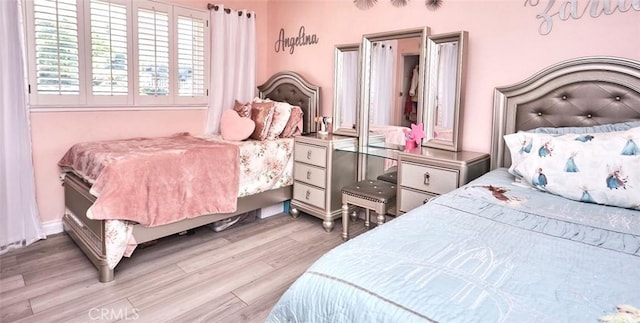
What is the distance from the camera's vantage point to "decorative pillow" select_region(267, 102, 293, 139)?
347 centimetres

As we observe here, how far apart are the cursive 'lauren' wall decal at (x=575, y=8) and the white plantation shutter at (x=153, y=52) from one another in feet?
9.46

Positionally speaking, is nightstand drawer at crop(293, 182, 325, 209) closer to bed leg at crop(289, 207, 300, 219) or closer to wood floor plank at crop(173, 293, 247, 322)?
bed leg at crop(289, 207, 300, 219)

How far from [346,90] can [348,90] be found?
0.08 ft

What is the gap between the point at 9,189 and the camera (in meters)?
2.81

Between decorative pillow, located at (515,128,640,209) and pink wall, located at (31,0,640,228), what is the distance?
0.73 metres

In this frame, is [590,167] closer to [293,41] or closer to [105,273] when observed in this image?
[105,273]

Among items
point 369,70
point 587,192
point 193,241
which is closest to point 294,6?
point 369,70

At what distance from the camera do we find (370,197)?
2.87 metres

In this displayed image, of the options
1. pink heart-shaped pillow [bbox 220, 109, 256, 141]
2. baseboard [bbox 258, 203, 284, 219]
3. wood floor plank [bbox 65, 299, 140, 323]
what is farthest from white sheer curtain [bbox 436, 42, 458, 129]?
wood floor plank [bbox 65, 299, 140, 323]

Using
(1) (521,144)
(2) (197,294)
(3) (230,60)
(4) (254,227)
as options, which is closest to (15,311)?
(2) (197,294)

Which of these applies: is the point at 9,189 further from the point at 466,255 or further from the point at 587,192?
the point at 587,192

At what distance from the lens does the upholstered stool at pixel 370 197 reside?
2838 mm

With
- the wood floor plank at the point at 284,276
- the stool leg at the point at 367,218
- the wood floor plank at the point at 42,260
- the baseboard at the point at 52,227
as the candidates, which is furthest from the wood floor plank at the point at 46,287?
the stool leg at the point at 367,218

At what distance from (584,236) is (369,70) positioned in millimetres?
2223
